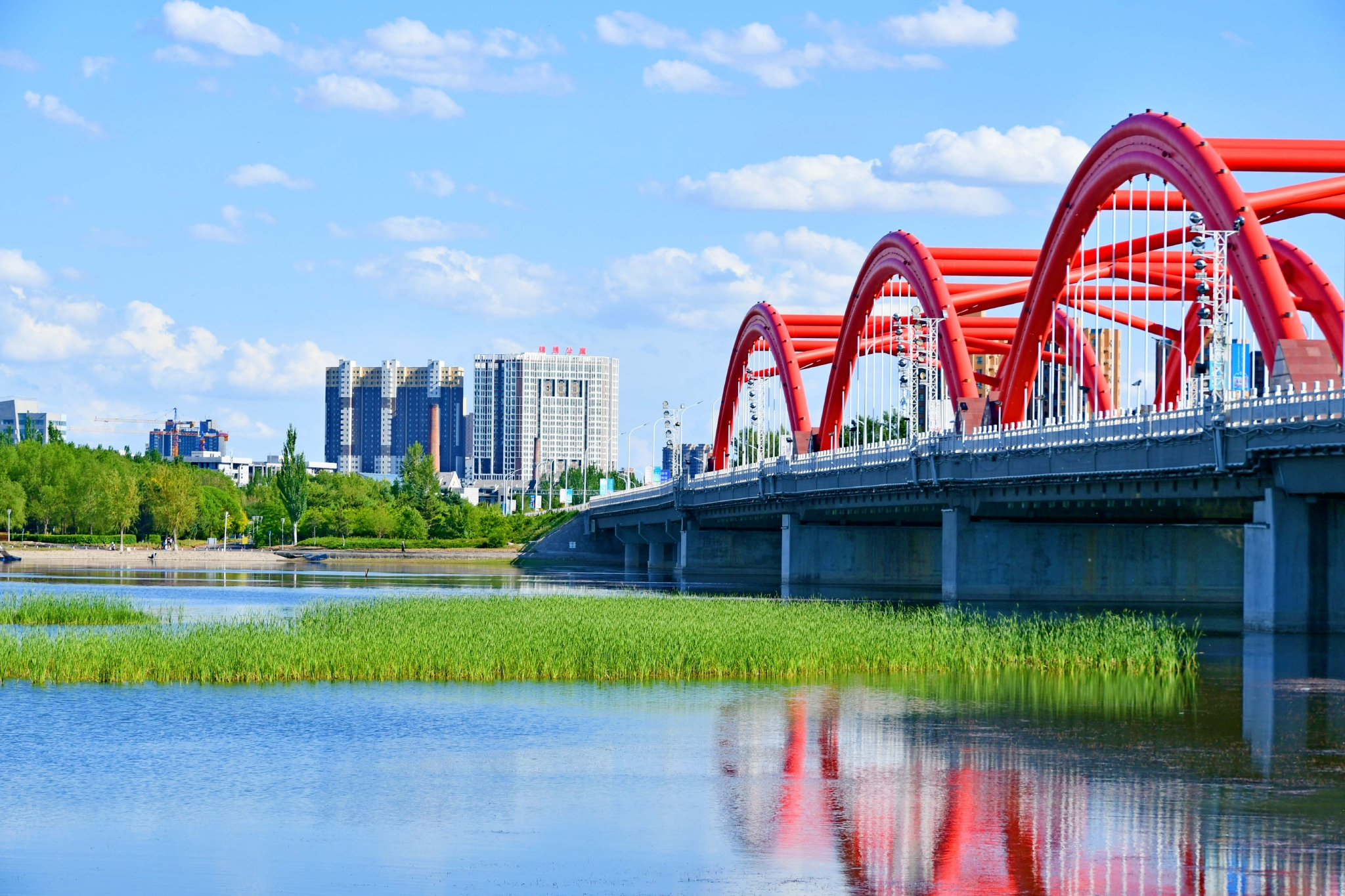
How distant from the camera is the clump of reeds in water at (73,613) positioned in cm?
5094

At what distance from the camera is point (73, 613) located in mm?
51844

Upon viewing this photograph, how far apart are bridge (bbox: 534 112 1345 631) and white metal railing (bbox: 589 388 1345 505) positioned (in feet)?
0.38

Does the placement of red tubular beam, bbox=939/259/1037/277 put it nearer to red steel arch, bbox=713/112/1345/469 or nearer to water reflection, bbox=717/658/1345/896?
red steel arch, bbox=713/112/1345/469

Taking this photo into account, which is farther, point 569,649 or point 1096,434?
point 1096,434

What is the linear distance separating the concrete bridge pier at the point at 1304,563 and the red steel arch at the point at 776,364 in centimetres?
6116

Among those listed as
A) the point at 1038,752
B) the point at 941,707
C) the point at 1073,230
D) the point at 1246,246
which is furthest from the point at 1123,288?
the point at 1038,752

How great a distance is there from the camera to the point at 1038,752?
87.9 ft

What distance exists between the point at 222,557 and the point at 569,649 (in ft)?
396

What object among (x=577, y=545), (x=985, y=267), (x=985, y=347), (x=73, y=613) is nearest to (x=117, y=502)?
(x=577, y=545)

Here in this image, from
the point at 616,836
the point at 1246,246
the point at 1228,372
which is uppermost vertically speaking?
the point at 1246,246

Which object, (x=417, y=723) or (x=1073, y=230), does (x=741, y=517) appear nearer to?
(x=1073, y=230)

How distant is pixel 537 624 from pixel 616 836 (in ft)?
88.5

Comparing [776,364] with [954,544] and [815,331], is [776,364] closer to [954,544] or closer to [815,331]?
[815,331]

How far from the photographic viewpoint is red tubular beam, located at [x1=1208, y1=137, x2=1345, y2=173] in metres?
60.7
